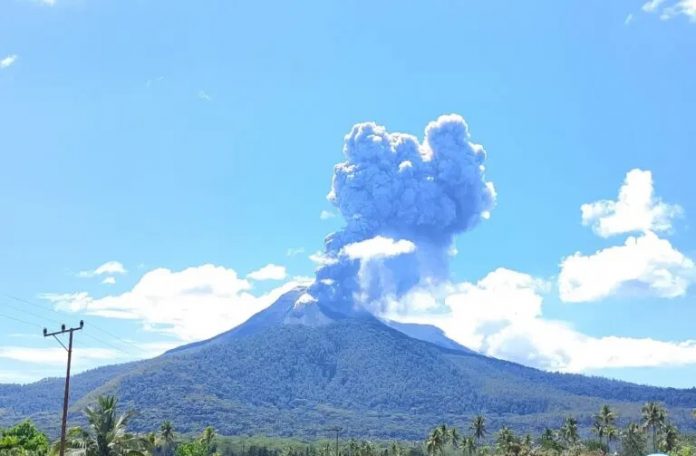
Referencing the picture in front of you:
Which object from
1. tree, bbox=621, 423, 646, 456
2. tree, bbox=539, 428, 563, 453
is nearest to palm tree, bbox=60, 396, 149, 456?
tree, bbox=539, 428, 563, 453

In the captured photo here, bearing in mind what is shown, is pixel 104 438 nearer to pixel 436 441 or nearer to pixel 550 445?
pixel 550 445

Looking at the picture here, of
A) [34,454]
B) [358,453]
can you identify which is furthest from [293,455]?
[34,454]

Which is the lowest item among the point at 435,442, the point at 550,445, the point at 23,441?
the point at 435,442

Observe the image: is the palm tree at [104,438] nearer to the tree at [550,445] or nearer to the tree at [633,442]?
the tree at [550,445]

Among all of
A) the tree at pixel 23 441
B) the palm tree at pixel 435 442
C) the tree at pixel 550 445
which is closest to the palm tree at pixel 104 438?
the tree at pixel 23 441

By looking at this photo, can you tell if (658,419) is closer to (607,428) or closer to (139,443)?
(607,428)

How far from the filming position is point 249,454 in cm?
18112

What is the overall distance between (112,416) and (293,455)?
128603 mm

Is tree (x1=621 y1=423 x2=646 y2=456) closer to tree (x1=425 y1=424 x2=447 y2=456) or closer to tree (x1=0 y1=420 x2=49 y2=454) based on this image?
tree (x1=425 y1=424 x2=447 y2=456)

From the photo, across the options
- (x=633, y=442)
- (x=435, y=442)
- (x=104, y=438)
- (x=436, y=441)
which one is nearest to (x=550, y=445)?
(x=436, y=441)

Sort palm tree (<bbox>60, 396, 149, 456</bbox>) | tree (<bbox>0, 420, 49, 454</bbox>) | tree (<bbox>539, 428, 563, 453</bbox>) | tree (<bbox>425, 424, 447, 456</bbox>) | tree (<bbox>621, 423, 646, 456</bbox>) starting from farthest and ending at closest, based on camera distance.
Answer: tree (<bbox>425, 424, 447, 456</bbox>)
tree (<bbox>621, 423, 646, 456</bbox>)
tree (<bbox>539, 428, 563, 453</bbox>)
tree (<bbox>0, 420, 49, 454</bbox>)
palm tree (<bbox>60, 396, 149, 456</bbox>)

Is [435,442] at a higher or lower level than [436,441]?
lower

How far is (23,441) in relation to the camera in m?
73.2

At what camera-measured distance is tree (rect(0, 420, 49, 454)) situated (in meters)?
65.6
